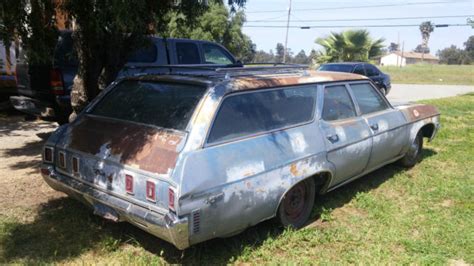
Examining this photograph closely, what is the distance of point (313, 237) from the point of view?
12.3 feet

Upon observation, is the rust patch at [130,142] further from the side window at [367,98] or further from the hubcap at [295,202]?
the side window at [367,98]

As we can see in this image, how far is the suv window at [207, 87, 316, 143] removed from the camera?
3.22 metres

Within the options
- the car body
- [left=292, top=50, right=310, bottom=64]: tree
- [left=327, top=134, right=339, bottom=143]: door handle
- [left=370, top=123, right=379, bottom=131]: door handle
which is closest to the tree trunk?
the car body

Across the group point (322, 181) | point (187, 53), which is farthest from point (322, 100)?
point (187, 53)

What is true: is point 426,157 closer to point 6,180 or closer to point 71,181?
point 71,181

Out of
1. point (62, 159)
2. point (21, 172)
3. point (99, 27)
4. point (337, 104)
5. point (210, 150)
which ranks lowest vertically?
point (21, 172)

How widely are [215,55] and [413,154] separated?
437 centimetres

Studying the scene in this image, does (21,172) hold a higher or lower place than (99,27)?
lower

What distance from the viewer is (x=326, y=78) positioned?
441 cm

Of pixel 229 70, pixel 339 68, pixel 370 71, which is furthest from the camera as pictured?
pixel 370 71

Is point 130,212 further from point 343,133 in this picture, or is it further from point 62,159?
point 343,133

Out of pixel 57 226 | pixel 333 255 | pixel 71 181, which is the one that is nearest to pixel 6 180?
pixel 57 226

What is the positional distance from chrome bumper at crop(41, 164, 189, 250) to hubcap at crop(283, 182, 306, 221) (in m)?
1.25

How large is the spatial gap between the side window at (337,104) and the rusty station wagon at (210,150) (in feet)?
0.04
